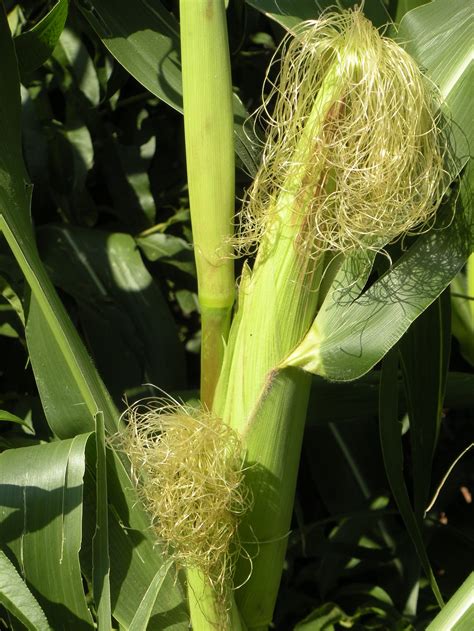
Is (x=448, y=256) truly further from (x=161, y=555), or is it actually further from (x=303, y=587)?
(x=303, y=587)

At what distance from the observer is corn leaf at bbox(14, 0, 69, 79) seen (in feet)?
2.68

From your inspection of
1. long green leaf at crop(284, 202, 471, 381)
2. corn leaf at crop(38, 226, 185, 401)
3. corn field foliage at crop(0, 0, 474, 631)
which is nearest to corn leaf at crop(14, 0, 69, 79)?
corn field foliage at crop(0, 0, 474, 631)

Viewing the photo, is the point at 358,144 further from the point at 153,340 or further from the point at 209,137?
the point at 153,340

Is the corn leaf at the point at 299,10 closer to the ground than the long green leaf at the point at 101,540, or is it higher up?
higher up

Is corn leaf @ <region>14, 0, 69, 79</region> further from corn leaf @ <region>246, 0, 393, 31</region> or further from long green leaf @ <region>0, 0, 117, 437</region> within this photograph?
corn leaf @ <region>246, 0, 393, 31</region>

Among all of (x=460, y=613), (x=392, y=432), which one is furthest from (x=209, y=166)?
(x=460, y=613)

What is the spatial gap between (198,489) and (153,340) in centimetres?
39

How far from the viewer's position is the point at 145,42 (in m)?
0.89

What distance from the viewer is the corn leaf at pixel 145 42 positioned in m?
0.87

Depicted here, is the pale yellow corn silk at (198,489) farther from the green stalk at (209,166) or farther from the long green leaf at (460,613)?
the long green leaf at (460,613)

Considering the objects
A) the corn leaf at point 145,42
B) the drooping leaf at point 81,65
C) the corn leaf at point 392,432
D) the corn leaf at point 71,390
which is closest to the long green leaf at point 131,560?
the corn leaf at point 71,390

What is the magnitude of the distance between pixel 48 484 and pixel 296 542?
1.82ft

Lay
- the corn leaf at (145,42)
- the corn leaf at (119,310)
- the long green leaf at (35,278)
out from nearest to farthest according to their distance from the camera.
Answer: the long green leaf at (35,278), the corn leaf at (145,42), the corn leaf at (119,310)

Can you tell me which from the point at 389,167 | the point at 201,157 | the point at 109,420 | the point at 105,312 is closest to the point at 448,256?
Result: the point at 389,167
